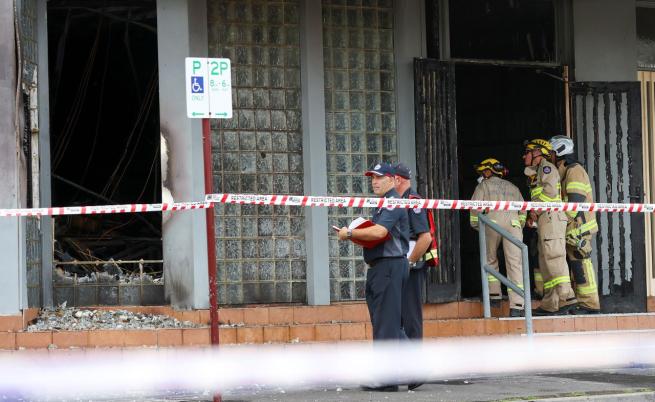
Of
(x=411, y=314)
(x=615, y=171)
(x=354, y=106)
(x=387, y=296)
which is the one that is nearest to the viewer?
(x=387, y=296)

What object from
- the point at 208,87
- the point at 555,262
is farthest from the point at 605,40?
the point at 208,87

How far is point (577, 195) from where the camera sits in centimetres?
1283

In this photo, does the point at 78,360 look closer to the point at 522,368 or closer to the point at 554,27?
the point at 522,368

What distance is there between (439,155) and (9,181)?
4.38m

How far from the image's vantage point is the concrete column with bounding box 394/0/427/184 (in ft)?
41.6

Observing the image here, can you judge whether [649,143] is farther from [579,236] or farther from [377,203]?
[377,203]

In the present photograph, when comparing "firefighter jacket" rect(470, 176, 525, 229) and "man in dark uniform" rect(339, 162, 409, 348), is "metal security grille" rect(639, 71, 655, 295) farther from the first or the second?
"man in dark uniform" rect(339, 162, 409, 348)

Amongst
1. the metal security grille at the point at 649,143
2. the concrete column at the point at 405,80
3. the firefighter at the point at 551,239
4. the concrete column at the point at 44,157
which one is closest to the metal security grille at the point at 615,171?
the firefighter at the point at 551,239

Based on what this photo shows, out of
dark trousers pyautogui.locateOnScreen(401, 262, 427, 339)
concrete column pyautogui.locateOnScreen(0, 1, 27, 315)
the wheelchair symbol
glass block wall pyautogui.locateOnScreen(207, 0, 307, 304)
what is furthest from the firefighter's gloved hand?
the wheelchair symbol

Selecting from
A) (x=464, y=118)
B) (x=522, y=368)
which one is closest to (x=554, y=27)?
(x=464, y=118)

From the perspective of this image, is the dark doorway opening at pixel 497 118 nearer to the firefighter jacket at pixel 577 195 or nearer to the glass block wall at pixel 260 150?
the firefighter jacket at pixel 577 195

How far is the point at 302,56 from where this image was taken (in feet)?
40.3

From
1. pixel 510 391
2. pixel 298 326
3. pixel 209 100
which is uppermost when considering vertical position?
pixel 209 100

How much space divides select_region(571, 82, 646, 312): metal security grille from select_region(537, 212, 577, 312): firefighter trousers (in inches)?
33.4
